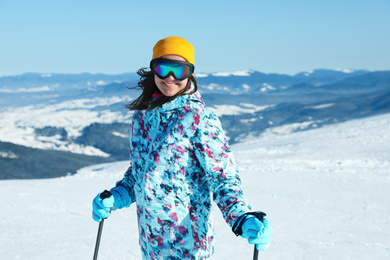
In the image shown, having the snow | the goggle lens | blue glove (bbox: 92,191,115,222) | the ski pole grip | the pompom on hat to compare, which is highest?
the pompom on hat

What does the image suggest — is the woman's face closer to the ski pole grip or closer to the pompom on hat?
the pompom on hat

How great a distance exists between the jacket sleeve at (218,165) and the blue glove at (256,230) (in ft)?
0.18

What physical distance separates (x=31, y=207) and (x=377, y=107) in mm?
206934

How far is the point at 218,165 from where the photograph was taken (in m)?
1.53

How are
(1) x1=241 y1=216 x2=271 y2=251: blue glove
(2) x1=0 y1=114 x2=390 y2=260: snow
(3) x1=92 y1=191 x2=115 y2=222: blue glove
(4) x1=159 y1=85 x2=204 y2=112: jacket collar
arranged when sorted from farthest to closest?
(2) x1=0 y1=114 x2=390 y2=260: snow, (3) x1=92 y1=191 x2=115 y2=222: blue glove, (4) x1=159 y1=85 x2=204 y2=112: jacket collar, (1) x1=241 y1=216 x2=271 y2=251: blue glove

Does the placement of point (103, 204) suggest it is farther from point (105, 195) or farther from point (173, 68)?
point (173, 68)

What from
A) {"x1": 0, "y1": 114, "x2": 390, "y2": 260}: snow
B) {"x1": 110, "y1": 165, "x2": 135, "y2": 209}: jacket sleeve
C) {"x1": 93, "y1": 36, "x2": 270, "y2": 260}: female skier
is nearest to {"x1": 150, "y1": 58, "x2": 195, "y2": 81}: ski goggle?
{"x1": 93, "y1": 36, "x2": 270, "y2": 260}: female skier

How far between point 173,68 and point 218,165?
472 millimetres

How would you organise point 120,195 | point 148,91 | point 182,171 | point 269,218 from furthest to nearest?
point 269,218 < point 120,195 < point 148,91 < point 182,171

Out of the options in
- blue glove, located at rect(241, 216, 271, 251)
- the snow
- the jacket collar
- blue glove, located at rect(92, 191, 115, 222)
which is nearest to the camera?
blue glove, located at rect(241, 216, 271, 251)

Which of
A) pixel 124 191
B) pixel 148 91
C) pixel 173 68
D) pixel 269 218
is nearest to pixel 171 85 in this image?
pixel 173 68

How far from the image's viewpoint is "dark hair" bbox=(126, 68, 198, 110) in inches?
66.1

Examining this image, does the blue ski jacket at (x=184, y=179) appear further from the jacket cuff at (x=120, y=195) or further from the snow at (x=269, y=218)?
the snow at (x=269, y=218)

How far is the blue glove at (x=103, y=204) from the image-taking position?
192cm
